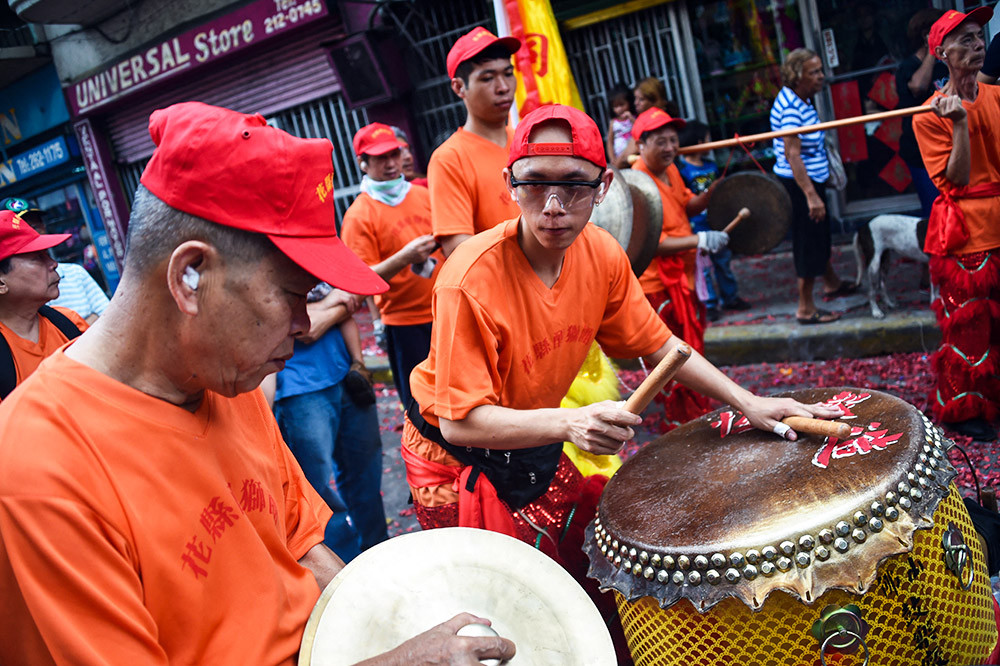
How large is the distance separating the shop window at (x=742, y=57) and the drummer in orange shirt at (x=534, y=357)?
650cm

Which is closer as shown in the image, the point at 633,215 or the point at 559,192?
the point at 559,192

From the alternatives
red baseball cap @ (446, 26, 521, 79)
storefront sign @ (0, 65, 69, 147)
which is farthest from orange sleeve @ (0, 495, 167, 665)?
storefront sign @ (0, 65, 69, 147)

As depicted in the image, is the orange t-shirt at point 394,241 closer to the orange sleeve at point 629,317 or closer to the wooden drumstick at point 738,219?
the orange sleeve at point 629,317

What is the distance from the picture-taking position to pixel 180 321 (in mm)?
1482

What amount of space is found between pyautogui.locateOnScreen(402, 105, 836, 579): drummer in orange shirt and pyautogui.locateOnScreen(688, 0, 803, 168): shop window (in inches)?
256

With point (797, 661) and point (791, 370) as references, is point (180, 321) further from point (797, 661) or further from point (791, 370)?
point (791, 370)

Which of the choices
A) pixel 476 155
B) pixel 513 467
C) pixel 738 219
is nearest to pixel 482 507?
pixel 513 467

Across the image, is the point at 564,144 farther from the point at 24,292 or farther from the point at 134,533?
the point at 24,292

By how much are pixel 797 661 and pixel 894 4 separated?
753cm

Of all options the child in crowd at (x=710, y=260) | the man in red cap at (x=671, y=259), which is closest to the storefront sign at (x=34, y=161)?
the child in crowd at (x=710, y=260)

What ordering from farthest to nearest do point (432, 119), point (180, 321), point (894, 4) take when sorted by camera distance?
1. point (432, 119)
2. point (894, 4)
3. point (180, 321)

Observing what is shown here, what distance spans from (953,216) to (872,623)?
322cm

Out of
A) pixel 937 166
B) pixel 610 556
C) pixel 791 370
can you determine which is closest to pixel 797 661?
pixel 610 556

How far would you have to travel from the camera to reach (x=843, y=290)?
7406 millimetres
